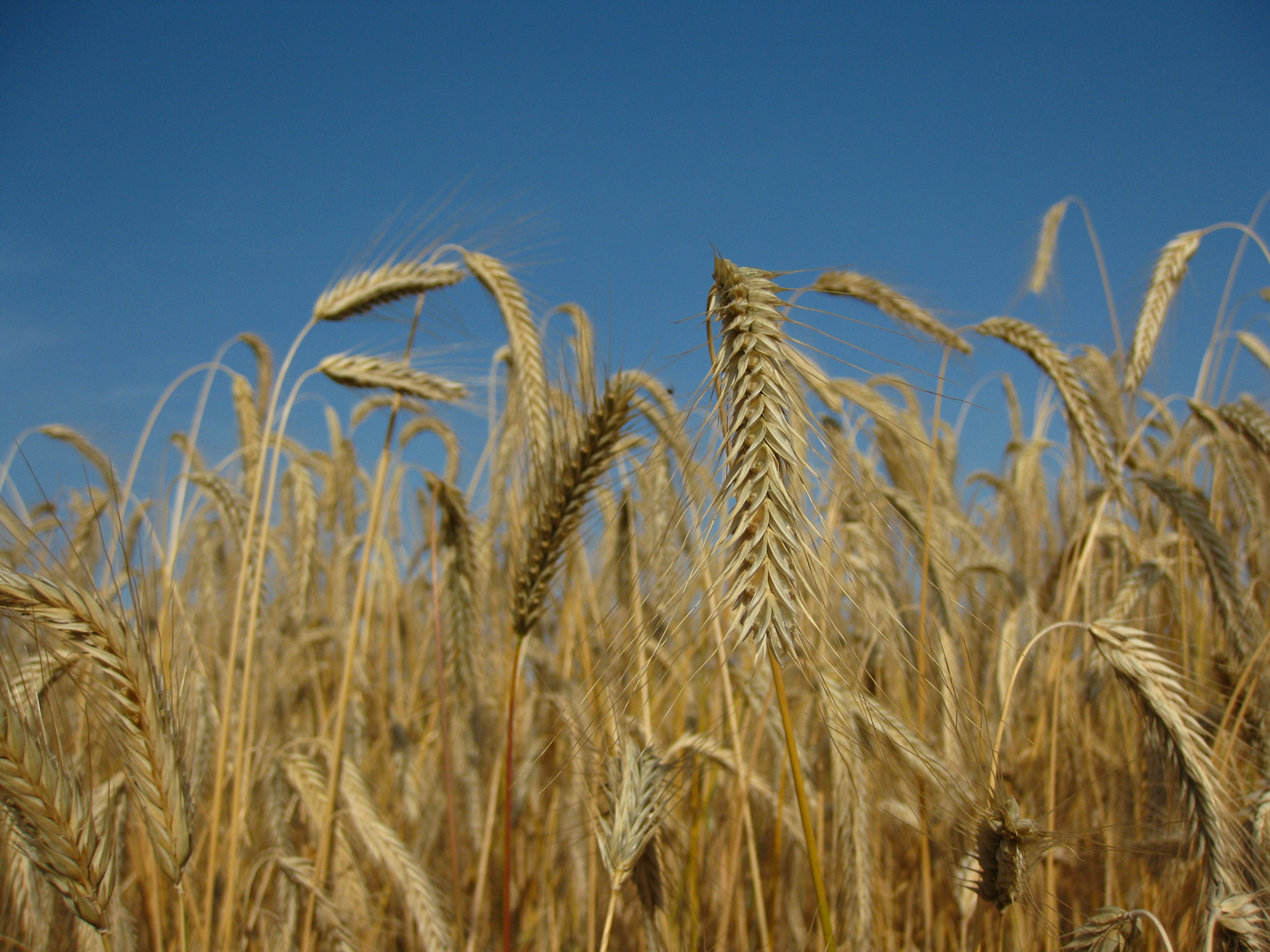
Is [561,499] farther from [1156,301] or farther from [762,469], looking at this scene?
[1156,301]

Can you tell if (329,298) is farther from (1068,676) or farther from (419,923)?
(1068,676)

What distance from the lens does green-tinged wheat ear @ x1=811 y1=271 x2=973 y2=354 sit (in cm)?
210

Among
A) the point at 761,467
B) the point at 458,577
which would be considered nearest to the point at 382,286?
the point at 458,577

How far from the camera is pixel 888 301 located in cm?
216

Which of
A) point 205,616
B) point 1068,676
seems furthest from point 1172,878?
point 205,616

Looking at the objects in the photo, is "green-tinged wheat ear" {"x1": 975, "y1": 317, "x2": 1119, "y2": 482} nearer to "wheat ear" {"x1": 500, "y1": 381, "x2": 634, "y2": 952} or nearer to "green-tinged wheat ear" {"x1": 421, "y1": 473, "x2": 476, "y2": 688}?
"wheat ear" {"x1": 500, "y1": 381, "x2": 634, "y2": 952}

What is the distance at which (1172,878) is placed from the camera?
185cm

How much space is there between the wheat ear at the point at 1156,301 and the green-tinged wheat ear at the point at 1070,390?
71 cm

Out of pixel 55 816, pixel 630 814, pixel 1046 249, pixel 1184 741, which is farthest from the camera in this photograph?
pixel 1046 249

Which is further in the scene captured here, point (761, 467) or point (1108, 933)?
point (1108, 933)

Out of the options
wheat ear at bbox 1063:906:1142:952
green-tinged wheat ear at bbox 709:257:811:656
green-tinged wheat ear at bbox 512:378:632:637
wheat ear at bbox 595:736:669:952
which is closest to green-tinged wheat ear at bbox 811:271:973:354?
green-tinged wheat ear at bbox 512:378:632:637

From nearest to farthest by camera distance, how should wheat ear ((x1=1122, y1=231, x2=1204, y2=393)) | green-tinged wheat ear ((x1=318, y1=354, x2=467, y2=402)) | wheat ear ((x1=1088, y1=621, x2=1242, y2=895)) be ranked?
wheat ear ((x1=1088, y1=621, x2=1242, y2=895)) < green-tinged wheat ear ((x1=318, y1=354, x2=467, y2=402)) < wheat ear ((x1=1122, y1=231, x2=1204, y2=393))

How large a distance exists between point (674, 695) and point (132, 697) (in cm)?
184

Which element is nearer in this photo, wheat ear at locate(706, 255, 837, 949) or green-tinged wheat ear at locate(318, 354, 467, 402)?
wheat ear at locate(706, 255, 837, 949)
